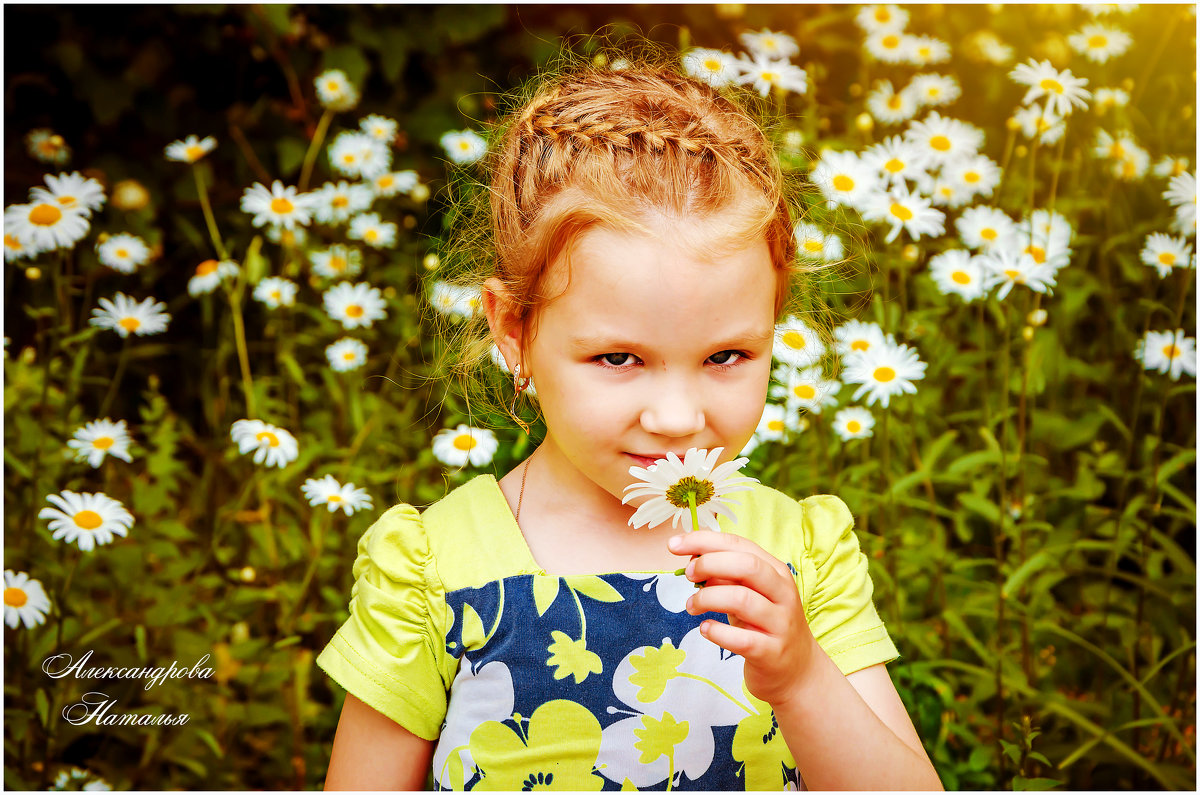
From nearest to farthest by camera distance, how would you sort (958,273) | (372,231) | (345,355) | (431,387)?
1. (958,273)
2. (345,355)
3. (431,387)
4. (372,231)

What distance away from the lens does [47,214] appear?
1.48 metres

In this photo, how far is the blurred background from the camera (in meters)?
1.36

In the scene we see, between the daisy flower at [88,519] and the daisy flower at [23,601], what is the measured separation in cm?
7

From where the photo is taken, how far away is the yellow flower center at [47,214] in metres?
1.48

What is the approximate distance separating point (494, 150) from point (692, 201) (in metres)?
0.33

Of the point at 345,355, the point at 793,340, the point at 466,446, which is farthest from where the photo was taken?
the point at 345,355

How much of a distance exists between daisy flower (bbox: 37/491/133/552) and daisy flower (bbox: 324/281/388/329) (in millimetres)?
593

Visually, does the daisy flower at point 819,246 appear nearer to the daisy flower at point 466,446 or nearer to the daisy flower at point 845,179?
the daisy flower at point 845,179

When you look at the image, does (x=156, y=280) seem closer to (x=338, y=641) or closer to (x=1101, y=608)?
(x=338, y=641)

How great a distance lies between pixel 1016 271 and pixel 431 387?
986 mm

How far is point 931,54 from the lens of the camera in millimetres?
1932

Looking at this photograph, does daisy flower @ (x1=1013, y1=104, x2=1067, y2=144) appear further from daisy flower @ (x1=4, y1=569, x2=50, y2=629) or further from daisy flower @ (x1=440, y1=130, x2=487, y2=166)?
Answer: daisy flower @ (x1=4, y1=569, x2=50, y2=629)

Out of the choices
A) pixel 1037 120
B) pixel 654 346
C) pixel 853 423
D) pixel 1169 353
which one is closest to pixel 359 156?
pixel 853 423

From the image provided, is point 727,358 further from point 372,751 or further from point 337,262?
point 337,262
